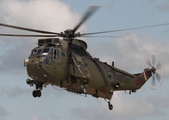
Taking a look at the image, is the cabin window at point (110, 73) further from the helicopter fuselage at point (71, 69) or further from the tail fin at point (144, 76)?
the tail fin at point (144, 76)

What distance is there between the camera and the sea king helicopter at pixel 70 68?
41.5 metres

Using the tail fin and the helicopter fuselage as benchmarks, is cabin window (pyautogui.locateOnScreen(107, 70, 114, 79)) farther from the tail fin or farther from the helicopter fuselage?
the tail fin

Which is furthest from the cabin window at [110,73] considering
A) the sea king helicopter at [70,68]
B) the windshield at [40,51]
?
the windshield at [40,51]

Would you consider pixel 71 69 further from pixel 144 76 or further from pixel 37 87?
pixel 144 76

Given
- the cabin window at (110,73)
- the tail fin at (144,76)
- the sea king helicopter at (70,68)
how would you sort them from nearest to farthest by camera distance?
the sea king helicopter at (70,68)
the cabin window at (110,73)
the tail fin at (144,76)

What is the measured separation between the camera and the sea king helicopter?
41.5 meters

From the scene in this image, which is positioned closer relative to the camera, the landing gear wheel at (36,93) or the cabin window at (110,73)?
the landing gear wheel at (36,93)

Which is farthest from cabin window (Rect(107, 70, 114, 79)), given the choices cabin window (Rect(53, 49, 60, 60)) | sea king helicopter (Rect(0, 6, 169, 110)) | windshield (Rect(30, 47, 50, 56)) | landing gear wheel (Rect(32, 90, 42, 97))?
windshield (Rect(30, 47, 50, 56))

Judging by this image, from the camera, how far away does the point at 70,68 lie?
43.4 metres

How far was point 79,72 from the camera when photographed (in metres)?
43.7

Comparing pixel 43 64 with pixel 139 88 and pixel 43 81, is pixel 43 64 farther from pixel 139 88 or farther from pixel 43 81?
pixel 139 88

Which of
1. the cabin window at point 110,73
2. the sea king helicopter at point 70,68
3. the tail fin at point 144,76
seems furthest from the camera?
the tail fin at point 144,76

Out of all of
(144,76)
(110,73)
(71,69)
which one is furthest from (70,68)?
(144,76)

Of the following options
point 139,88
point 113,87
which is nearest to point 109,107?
point 113,87
